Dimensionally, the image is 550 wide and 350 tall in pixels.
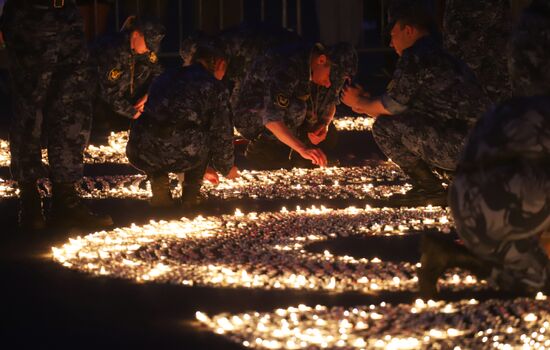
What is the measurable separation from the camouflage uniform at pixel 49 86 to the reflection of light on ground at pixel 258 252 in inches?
21.3

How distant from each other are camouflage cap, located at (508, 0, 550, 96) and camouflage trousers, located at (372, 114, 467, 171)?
2.24 metres

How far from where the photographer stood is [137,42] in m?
11.4

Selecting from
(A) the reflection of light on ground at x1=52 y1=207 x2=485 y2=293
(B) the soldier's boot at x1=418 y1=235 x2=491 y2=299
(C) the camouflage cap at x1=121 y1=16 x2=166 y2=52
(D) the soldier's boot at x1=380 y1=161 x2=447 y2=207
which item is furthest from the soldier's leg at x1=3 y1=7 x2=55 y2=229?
(C) the camouflage cap at x1=121 y1=16 x2=166 y2=52

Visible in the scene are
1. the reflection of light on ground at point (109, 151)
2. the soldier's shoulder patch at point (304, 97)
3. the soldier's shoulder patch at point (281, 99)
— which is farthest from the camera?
the reflection of light on ground at point (109, 151)

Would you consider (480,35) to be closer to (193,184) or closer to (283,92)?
(283,92)

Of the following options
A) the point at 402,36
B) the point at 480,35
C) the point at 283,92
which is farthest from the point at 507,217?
the point at 480,35

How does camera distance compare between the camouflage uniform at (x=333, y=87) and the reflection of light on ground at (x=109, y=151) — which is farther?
the reflection of light on ground at (x=109, y=151)

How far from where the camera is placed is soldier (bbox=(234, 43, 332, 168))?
9.33 meters

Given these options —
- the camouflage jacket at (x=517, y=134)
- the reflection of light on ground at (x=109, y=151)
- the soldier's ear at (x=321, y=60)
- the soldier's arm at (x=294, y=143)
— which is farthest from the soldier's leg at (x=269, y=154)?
the camouflage jacket at (x=517, y=134)

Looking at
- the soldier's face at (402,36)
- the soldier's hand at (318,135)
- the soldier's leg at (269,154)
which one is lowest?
the soldier's leg at (269,154)

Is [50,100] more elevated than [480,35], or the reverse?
[50,100]

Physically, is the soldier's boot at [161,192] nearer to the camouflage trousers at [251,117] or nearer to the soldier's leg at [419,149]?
the soldier's leg at [419,149]

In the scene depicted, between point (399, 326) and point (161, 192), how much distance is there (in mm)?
3428

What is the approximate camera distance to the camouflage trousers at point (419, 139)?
319 inches
